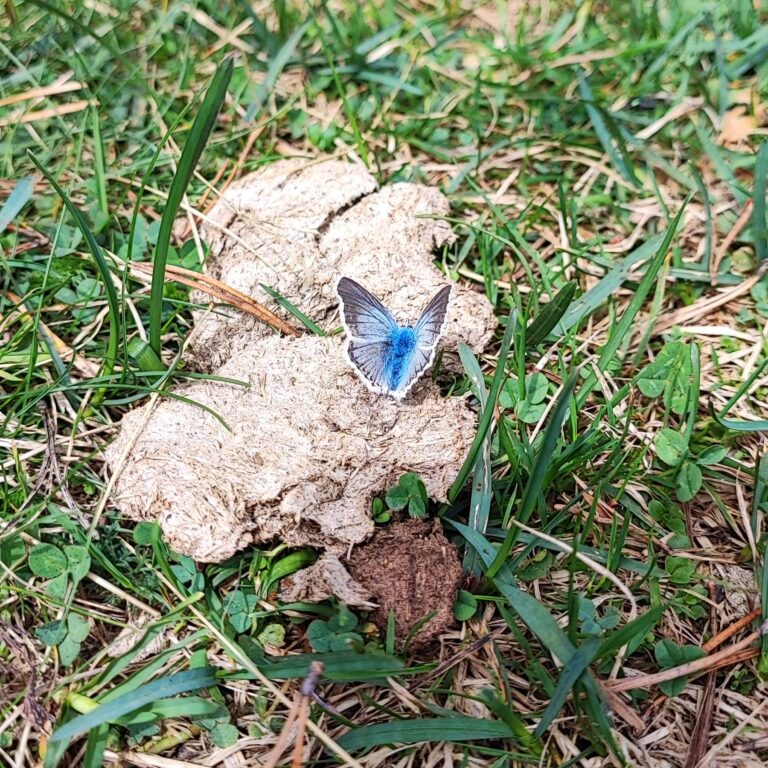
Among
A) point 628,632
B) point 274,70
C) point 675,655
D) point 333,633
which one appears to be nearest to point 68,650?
point 333,633

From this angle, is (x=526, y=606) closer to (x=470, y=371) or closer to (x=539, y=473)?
(x=539, y=473)

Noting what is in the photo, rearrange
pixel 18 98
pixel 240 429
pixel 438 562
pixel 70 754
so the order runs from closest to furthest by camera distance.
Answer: pixel 70 754 → pixel 438 562 → pixel 240 429 → pixel 18 98

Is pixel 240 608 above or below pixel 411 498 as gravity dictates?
below

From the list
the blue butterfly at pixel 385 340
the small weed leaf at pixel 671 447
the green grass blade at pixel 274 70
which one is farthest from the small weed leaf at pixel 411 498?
the green grass blade at pixel 274 70

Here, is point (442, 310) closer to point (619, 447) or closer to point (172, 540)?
point (619, 447)

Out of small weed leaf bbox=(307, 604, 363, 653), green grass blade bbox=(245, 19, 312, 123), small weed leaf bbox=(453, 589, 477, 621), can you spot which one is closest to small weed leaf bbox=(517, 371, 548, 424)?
small weed leaf bbox=(453, 589, 477, 621)

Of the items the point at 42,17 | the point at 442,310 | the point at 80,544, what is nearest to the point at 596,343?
the point at 442,310

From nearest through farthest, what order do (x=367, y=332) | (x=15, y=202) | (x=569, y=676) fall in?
(x=569, y=676)
(x=367, y=332)
(x=15, y=202)
